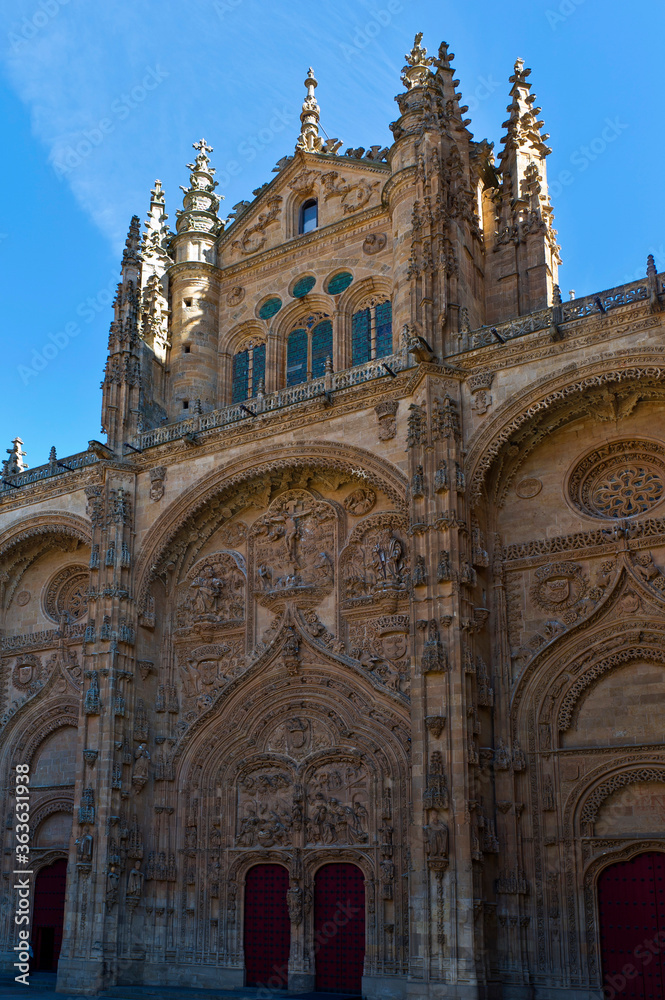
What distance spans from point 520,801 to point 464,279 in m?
10.7

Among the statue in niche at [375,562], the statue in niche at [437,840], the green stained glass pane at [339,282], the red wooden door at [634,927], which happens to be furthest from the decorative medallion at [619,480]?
the green stained glass pane at [339,282]

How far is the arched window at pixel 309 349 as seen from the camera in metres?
24.6

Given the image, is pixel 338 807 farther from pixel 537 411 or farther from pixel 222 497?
pixel 537 411

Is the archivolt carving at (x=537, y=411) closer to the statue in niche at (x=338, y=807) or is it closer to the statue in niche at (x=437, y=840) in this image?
the statue in niche at (x=437, y=840)

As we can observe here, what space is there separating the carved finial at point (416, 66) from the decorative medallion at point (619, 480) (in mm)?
10820

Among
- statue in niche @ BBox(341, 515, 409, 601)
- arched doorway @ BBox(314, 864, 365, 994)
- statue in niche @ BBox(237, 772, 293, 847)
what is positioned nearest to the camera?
arched doorway @ BBox(314, 864, 365, 994)

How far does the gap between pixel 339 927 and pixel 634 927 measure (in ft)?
18.7

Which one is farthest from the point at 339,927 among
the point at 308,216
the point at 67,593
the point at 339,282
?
the point at 308,216

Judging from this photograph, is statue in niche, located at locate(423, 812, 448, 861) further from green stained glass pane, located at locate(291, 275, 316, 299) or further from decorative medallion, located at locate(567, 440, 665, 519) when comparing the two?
green stained glass pane, located at locate(291, 275, 316, 299)

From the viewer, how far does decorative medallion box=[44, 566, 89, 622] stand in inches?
1005

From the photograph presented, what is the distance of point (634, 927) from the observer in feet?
52.2

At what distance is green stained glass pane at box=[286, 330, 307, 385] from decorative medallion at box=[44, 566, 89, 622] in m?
7.24

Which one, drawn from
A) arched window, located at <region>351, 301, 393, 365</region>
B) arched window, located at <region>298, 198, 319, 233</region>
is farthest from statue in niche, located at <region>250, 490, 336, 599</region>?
arched window, located at <region>298, 198, 319, 233</region>

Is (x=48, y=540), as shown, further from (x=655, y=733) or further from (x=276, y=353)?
(x=655, y=733)
